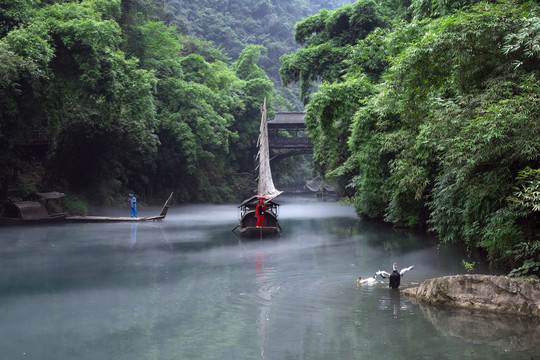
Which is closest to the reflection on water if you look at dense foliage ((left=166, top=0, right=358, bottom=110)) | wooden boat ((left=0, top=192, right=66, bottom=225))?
wooden boat ((left=0, top=192, right=66, bottom=225))

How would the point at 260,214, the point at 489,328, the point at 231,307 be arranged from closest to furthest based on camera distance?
the point at 489,328 → the point at 231,307 → the point at 260,214

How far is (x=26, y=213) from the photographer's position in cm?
1931

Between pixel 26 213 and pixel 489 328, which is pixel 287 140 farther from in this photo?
pixel 489 328

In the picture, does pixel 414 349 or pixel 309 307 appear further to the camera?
pixel 309 307

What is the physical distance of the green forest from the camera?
7.52m

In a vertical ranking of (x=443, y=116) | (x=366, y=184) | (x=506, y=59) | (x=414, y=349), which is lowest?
(x=414, y=349)

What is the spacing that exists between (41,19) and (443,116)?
15.4 m

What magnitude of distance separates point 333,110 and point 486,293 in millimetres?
10584

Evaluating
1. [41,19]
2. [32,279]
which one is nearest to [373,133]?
[32,279]

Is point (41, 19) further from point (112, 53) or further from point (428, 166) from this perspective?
point (428, 166)

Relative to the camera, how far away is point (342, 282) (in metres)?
9.44

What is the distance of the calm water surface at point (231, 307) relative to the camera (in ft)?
19.6

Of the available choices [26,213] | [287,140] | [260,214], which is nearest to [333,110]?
[260,214]

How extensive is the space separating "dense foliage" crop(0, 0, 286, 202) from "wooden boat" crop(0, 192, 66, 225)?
108cm
